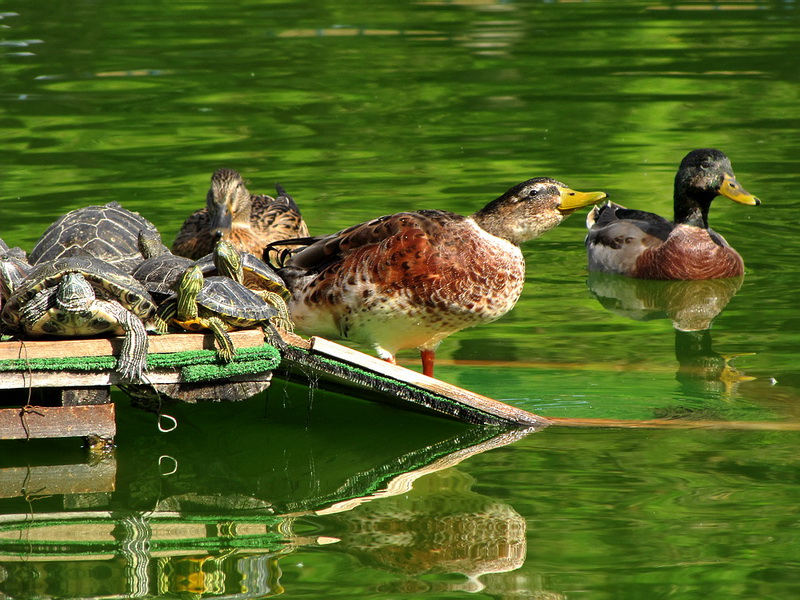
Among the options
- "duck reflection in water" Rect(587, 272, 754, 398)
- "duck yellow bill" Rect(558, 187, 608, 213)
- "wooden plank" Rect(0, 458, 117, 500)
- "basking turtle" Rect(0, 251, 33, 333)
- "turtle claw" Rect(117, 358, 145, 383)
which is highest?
"duck yellow bill" Rect(558, 187, 608, 213)

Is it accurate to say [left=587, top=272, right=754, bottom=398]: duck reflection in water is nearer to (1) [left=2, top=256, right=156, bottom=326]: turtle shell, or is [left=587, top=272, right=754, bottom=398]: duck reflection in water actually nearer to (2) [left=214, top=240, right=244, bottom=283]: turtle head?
(2) [left=214, top=240, right=244, bottom=283]: turtle head

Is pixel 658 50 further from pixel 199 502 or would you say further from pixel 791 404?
pixel 199 502

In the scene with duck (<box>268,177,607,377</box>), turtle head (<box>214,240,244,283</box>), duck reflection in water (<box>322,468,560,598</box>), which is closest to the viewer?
duck reflection in water (<box>322,468,560,598</box>)

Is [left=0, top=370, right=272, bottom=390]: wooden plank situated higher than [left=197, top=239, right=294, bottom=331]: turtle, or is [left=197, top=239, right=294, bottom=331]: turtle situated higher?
[left=197, top=239, right=294, bottom=331]: turtle

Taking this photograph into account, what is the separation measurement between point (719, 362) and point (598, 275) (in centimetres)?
271

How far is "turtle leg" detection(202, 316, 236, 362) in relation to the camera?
19.9 ft

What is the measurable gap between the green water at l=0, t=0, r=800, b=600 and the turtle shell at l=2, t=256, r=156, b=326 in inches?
28.0

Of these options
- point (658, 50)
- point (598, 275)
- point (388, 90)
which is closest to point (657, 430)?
point (598, 275)

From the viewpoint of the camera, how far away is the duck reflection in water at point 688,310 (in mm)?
7535

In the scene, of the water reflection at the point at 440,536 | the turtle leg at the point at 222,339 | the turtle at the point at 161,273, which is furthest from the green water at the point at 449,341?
the turtle at the point at 161,273

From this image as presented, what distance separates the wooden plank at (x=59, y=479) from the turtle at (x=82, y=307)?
1.70 feet

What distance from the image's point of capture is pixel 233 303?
20.2 ft

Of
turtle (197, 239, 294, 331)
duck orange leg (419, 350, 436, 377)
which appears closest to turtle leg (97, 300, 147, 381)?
turtle (197, 239, 294, 331)

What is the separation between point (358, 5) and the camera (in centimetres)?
2306
